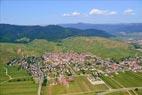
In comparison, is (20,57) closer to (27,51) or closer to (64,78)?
(27,51)

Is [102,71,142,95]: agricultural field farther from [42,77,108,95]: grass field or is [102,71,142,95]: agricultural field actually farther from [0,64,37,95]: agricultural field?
[0,64,37,95]: agricultural field

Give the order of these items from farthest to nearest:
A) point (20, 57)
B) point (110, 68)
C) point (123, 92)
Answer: point (20, 57) → point (110, 68) → point (123, 92)

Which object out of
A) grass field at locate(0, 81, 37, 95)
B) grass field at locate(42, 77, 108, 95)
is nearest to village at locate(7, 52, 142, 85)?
grass field at locate(42, 77, 108, 95)

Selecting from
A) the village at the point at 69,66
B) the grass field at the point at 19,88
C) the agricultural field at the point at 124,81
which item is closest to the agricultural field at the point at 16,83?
the grass field at the point at 19,88

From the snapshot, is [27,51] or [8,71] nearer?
[8,71]

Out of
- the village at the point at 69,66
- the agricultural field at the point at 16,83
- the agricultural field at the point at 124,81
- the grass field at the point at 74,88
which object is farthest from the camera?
the village at the point at 69,66

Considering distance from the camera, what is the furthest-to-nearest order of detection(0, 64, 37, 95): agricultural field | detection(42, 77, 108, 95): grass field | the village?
1. the village
2. detection(0, 64, 37, 95): agricultural field
3. detection(42, 77, 108, 95): grass field

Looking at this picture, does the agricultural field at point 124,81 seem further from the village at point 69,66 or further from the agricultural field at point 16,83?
the agricultural field at point 16,83

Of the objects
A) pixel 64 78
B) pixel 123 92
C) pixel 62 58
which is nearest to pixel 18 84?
pixel 64 78

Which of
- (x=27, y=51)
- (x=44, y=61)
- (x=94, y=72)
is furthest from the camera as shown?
(x=27, y=51)
